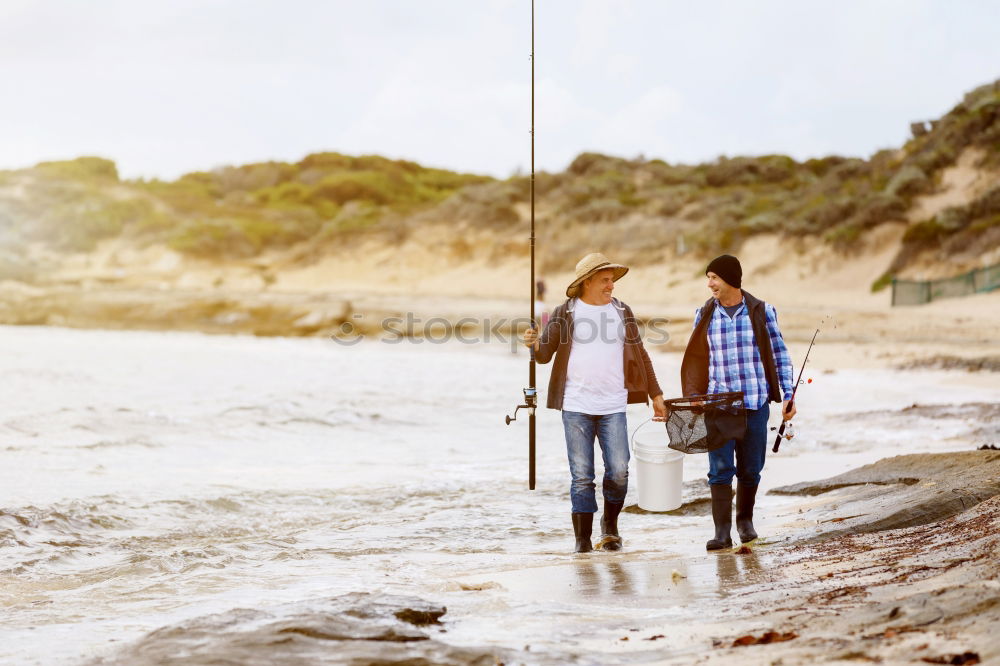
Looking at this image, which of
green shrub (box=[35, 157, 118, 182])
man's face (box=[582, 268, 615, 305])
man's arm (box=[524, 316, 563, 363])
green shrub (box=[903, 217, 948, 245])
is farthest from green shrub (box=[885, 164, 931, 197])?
green shrub (box=[35, 157, 118, 182])

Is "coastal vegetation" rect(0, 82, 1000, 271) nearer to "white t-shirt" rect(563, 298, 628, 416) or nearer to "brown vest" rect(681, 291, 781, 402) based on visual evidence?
"brown vest" rect(681, 291, 781, 402)

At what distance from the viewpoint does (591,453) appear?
5.57 metres

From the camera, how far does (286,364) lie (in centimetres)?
2248

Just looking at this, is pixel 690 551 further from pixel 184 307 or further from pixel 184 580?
pixel 184 307

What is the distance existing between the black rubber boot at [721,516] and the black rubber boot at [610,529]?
49cm

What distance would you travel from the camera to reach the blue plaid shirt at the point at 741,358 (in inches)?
207

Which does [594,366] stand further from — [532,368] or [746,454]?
[746,454]

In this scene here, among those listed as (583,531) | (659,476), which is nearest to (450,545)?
(583,531)

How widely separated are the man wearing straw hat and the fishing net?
0.16 meters

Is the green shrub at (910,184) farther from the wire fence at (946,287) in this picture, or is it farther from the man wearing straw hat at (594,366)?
the man wearing straw hat at (594,366)

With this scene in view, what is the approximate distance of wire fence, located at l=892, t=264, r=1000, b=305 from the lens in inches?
894

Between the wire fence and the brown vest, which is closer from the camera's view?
the brown vest

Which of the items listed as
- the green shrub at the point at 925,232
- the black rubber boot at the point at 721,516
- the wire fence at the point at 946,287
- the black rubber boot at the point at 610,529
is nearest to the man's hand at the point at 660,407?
the black rubber boot at the point at 721,516

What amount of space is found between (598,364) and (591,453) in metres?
0.48
